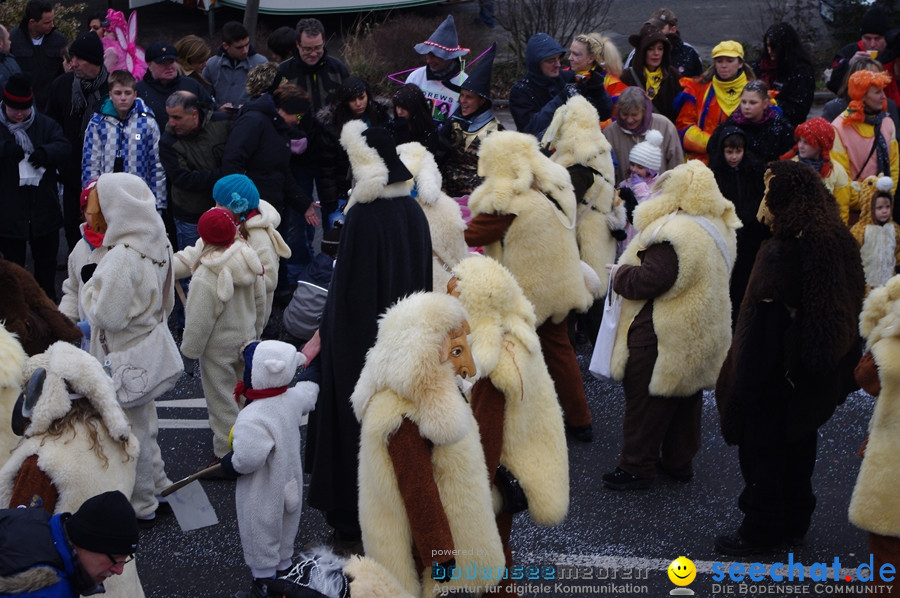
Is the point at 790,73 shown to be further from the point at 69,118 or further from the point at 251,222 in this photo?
the point at 69,118

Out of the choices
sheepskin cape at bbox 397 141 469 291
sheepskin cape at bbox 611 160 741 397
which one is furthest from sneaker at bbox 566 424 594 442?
sheepskin cape at bbox 397 141 469 291

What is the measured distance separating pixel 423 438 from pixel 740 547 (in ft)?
7.90

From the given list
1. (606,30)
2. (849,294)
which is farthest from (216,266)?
(606,30)

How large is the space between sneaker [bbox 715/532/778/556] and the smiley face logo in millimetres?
212

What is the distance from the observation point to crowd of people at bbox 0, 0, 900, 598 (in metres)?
3.71

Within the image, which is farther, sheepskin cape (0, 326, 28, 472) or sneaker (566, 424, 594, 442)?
sneaker (566, 424, 594, 442)

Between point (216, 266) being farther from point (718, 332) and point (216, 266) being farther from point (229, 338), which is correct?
point (718, 332)

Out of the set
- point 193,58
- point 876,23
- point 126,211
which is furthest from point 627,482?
point 876,23

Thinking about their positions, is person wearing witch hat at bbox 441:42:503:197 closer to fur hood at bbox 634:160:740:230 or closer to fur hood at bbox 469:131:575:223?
fur hood at bbox 469:131:575:223

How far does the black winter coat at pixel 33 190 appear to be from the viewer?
8.27 metres

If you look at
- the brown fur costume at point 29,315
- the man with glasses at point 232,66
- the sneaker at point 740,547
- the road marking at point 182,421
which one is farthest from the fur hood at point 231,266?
the man with glasses at point 232,66

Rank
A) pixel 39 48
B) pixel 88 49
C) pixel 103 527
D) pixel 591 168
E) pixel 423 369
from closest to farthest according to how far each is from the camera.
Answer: pixel 103 527
pixel 423 369
pixel 591 168
pixel 88 49
pixel 39 48

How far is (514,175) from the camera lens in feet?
20.9

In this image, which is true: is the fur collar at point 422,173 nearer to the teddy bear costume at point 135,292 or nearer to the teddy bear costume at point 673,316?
the teddy bear costume at point 673,316
